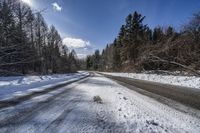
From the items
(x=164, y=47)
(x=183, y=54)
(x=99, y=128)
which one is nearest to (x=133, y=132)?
(x=99, y=128)

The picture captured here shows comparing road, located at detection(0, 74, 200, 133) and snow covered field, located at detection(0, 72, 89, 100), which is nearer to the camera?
road, located at detection(0, 74, 200, 133)

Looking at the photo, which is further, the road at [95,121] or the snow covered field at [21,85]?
the snow covered field at [21,85]

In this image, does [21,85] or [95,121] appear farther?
[21,85]

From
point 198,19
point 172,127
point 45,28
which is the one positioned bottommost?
point 172,127

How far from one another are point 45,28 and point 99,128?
1612 inches

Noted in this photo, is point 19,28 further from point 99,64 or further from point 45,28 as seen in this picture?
point 99,64

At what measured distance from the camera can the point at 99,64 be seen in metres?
120

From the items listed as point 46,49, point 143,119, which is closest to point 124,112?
point 143,119

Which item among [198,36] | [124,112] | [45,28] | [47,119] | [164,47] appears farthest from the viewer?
[45,28]

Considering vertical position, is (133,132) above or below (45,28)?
below

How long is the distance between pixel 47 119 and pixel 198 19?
18428mm

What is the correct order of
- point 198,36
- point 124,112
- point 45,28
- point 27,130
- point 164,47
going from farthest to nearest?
point 45,28 → point 164,47 → point 198,36 → point 124,112 → point 27,130

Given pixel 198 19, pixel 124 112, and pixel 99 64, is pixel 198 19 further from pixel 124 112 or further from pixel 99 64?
pixel 99 64

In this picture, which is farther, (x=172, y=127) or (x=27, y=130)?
(x=172, y=127)
